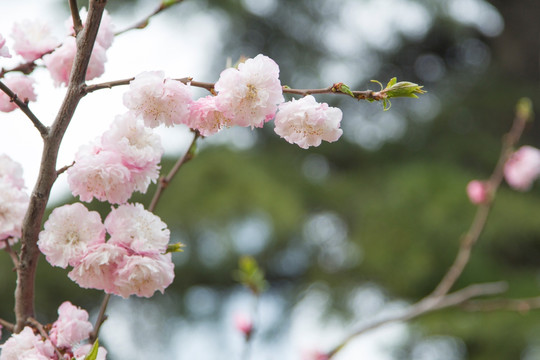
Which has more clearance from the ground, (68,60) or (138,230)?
(68,60)

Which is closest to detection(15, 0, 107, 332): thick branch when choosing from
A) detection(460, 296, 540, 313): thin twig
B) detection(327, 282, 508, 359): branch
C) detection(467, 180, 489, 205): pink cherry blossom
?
detection(327, 282, 508, 359): branch

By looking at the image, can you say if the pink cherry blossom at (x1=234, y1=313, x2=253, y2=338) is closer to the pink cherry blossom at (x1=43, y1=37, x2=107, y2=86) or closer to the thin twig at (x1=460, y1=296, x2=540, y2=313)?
the thin twig at (x1=460, y1=296, x2=540, y2=313)

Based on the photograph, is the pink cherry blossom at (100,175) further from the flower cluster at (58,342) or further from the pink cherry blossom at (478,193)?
the pink cherry blossom at (478,193)

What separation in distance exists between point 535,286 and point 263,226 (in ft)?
3.53

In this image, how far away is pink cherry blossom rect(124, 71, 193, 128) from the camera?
459 millimetres

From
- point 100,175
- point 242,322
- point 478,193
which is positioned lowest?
point 100,175

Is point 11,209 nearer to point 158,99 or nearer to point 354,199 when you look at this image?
point 158,99

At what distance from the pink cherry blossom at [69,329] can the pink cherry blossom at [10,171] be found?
0.13 meters

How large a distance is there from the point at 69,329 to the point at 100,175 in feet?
0.41

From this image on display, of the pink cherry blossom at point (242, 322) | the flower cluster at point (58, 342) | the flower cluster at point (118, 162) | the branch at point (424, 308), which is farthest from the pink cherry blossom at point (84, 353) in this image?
the pink cherry blossom at point (242, 322)

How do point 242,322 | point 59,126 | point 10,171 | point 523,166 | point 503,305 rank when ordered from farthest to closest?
point 523,166
point 242,322
point 503,305
point 10,171
point 59,126

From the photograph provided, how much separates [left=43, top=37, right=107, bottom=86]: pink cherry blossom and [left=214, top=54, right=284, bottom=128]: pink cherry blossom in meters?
0.16

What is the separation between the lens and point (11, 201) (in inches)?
20.5

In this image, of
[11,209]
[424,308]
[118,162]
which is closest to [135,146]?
[118,162]
